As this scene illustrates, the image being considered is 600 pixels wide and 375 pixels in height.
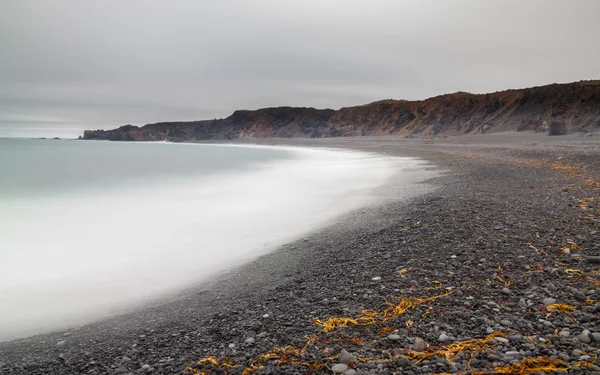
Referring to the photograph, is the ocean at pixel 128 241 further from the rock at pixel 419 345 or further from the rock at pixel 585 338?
the rock at pixel 585 338

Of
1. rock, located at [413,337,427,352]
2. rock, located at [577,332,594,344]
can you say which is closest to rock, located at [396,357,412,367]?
rock, located at [413,337,427,352]

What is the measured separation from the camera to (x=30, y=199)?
45.5 ft

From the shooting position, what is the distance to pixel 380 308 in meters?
3.25

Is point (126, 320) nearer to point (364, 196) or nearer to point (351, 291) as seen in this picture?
point (351, 291)

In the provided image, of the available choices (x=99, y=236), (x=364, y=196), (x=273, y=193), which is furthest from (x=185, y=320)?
(x=273, y=193)

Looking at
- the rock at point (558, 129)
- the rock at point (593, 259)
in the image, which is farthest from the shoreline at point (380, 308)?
the rock at point (558, 129)

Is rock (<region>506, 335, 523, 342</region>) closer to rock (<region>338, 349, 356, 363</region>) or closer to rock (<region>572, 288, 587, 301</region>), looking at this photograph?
rock (<region>572, 288, 587, 301</region>)

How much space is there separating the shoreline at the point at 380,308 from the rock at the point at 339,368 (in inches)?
2.1

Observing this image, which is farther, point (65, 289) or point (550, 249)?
point (65, 289)

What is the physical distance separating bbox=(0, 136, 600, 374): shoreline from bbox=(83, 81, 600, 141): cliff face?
139 feet

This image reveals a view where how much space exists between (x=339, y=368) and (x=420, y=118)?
298 ft

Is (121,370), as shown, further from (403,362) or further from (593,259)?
(593,259)

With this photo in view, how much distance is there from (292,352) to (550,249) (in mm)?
3414

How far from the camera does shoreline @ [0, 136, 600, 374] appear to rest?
101 inches
